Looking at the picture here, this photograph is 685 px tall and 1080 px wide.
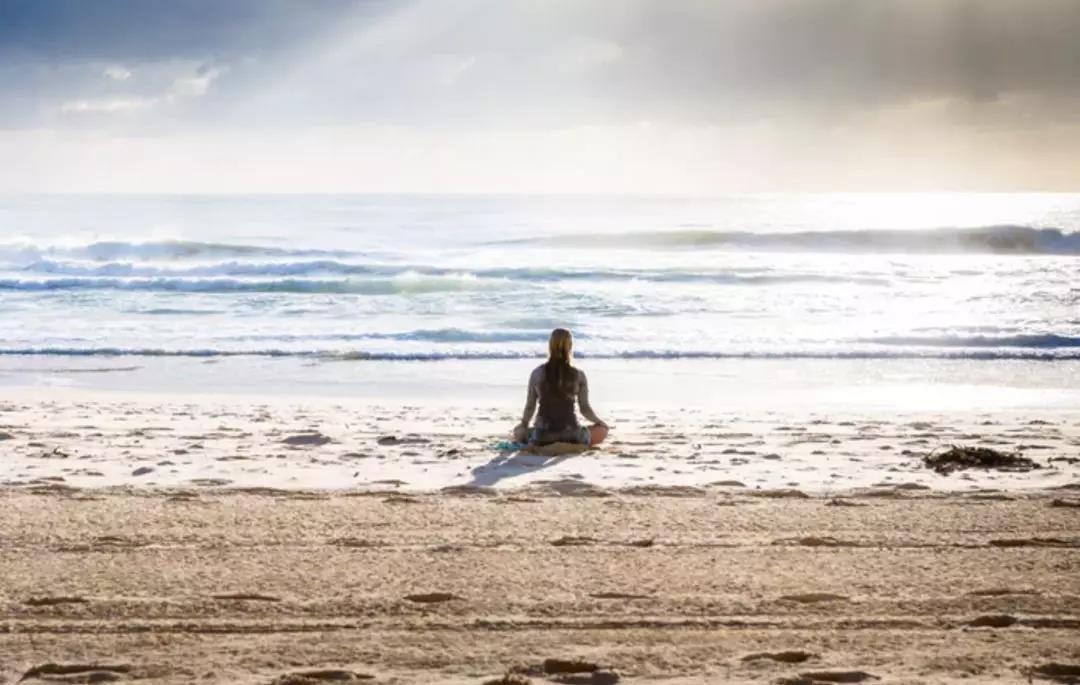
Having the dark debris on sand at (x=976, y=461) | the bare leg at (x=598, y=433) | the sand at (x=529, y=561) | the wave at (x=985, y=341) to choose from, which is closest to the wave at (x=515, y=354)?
the wave at (x=985, y=341)

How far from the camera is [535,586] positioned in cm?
486

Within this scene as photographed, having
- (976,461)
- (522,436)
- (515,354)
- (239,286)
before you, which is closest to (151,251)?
(239,286)

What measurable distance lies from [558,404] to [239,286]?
2041 cm

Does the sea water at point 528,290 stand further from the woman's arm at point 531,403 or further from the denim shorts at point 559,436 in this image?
the denim shorts at point 559,436

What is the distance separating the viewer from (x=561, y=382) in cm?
864

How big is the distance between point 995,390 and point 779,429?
182 inches

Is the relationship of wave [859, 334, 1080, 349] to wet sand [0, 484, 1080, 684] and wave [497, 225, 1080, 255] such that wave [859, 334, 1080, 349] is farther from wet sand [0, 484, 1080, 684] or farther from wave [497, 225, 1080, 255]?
wave [497, 225, 1080, 255]

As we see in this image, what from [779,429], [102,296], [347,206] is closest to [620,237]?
[102,296]

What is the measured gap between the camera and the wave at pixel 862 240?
40188 millimetres

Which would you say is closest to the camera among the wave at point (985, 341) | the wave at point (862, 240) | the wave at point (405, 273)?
the wave at point (985, 341)

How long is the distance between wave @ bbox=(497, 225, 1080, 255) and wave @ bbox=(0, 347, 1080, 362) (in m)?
25.3

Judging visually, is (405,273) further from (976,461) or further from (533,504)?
(533,504)

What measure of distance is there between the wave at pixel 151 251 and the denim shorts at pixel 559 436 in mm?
29758

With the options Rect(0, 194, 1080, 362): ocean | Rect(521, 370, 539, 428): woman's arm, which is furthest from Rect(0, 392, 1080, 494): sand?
Rect(0, 194, 1080, 362): ocean
